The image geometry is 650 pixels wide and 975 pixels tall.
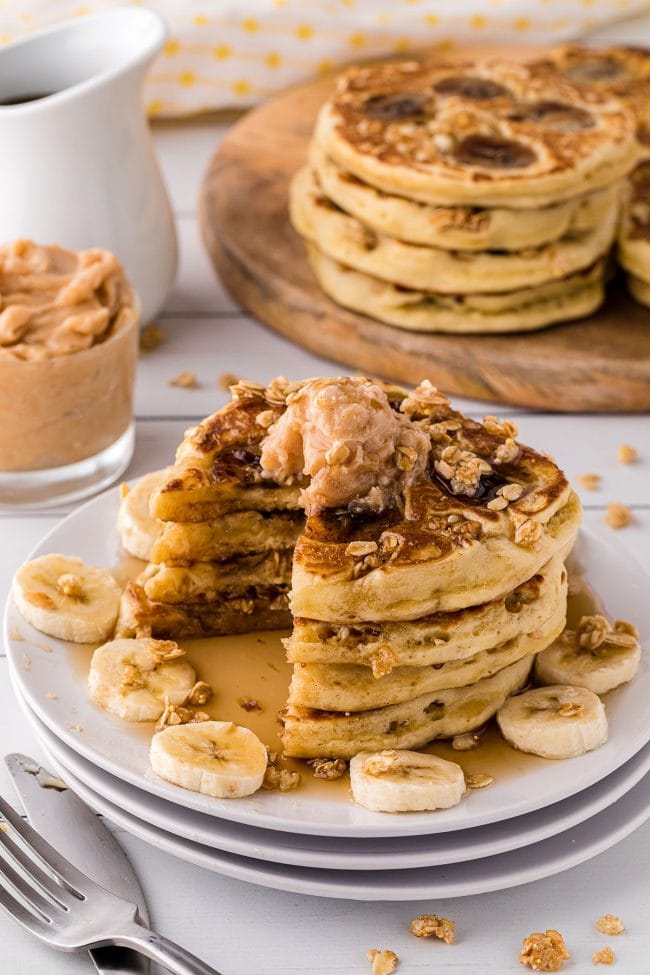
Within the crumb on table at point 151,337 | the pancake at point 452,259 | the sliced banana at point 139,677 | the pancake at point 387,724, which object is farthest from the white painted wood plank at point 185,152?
the pancake at point 387,724

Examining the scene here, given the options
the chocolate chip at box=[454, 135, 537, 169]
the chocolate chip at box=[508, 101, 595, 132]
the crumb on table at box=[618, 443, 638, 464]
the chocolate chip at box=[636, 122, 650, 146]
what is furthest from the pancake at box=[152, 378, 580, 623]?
the chocolate chip at box=[636, 122, 650, 146]

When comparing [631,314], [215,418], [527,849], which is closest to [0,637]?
[215,418]

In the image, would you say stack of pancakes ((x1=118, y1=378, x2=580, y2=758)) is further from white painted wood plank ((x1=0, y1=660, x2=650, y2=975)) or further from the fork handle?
the fork handle

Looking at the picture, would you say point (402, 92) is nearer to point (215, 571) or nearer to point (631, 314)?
point (631, 314)

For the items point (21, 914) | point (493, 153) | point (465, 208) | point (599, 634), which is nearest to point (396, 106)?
point (493, 153)

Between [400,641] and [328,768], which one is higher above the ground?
[400,641]

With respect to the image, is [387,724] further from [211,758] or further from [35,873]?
[35,873]

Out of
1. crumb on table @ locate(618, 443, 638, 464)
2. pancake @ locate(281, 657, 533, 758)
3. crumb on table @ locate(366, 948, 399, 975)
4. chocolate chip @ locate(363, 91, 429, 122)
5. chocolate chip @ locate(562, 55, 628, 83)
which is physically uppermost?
chocolate chip @ locate(363, 91, 429, 122)

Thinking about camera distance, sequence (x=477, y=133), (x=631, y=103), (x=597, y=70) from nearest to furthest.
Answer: (x=477, y=133), (x=631, y=103), (x=597, y=70)
